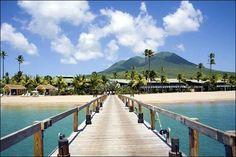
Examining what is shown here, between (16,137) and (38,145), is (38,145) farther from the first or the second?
(16,137)

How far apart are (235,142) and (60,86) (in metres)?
104

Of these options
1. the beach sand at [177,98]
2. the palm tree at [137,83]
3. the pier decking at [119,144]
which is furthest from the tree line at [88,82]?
the pier decking at [119,144]

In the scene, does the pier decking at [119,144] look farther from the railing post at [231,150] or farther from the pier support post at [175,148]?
the railing post at [231,150]

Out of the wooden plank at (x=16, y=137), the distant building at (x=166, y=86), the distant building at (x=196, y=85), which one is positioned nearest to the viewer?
the wooden plank at (x=16, y=137)

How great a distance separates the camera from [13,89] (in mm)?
99312

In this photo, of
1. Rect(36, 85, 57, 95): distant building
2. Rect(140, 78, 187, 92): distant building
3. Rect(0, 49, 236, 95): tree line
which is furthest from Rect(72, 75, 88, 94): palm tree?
Rect(140, 78, 187, 92): distant building

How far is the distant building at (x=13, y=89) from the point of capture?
98062 millimetres

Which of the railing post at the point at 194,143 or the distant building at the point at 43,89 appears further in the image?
the distant building at the point at 43,89

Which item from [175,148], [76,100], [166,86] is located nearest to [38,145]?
[175,148]

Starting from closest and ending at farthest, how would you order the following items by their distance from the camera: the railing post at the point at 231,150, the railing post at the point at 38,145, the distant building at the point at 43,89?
the railing post at the point at 231,150 < the railing post at the point at 38,145 < the distant building at the point at 43,89

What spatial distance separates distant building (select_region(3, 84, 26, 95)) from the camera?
98062 mm

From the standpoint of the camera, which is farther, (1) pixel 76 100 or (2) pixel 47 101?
(2) pixel 47 101

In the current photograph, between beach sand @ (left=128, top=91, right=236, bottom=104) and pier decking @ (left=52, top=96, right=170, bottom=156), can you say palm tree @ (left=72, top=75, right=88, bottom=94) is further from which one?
pier decking @ (left=52, top=96, right=170, bottom=156)

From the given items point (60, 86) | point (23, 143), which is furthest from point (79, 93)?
point (23, 143)
